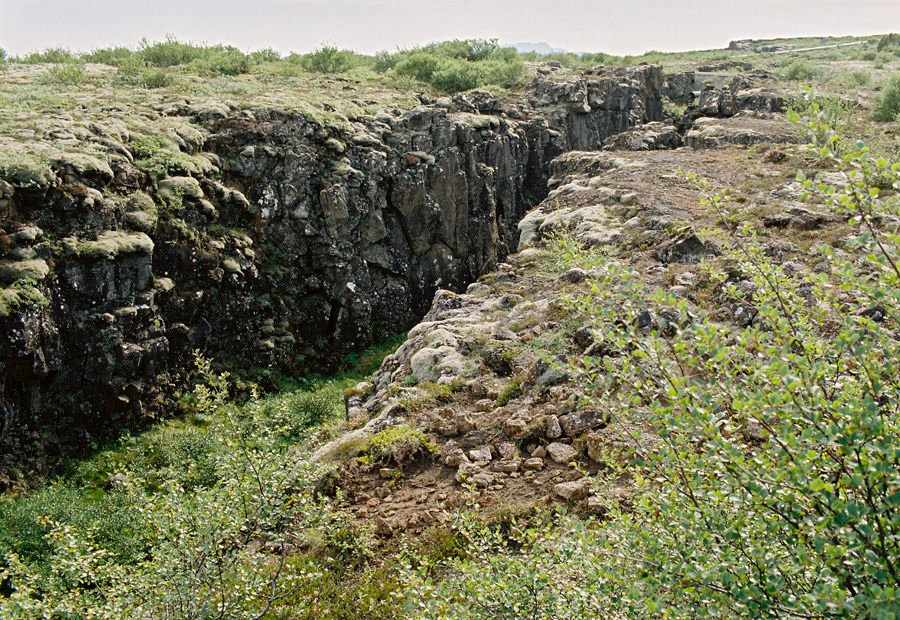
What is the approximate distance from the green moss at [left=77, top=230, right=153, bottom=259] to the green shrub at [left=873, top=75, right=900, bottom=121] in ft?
95.2

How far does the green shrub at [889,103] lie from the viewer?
25525mm

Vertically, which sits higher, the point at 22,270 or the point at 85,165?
the point at 85,165

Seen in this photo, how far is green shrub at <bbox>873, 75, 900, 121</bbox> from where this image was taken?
83.7ft

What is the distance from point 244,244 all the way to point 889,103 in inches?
1075

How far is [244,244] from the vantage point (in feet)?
64.6

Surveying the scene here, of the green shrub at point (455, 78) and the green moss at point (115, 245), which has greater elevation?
the green shrub at point (455, 78)

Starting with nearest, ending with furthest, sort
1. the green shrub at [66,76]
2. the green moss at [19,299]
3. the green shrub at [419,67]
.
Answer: the green moss at [19,299] → the green shrub at [66,76] → the green shrub at [419,67]

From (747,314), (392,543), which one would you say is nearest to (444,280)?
(747,314)

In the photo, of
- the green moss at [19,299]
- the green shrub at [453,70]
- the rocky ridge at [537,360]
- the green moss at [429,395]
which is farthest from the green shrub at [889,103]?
the green moss at [19,299]

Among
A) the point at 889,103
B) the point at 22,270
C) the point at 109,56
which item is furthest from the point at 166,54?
the point at 889,103

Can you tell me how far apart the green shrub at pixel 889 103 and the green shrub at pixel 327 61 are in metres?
27.6

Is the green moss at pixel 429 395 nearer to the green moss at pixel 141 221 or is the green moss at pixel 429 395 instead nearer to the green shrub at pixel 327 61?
the green moss at pixel 141 221

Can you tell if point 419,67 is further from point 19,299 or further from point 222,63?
point 19,299

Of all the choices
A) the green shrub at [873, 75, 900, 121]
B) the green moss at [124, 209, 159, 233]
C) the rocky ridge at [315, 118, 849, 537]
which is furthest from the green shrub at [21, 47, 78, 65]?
the green shrub at [873, 75, 900, 121]
